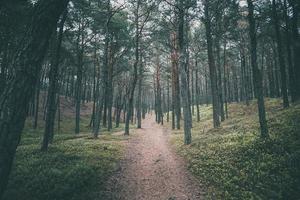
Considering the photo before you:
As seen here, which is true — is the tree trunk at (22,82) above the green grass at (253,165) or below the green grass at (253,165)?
above

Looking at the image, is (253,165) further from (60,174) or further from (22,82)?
(22,82)

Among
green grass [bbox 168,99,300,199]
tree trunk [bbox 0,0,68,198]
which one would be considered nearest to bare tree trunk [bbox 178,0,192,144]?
green grass [bbox 168,99,300,199]

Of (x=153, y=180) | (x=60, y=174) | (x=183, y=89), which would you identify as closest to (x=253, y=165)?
(x=153, y=180)

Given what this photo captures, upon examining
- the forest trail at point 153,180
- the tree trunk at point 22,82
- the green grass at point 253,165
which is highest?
the tree trunk at point 22,82

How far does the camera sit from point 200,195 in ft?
26.6

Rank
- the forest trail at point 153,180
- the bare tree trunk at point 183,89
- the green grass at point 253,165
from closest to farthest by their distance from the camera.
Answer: the green grass at point 253,165 → the forest trail at point 153,180 → the bare tree trunk at point 183,89

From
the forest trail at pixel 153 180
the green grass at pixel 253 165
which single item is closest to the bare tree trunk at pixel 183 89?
the forest trail at pixel 153 180

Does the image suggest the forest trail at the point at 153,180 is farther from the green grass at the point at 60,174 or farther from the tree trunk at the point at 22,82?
the tree trunk at the point at 22,82

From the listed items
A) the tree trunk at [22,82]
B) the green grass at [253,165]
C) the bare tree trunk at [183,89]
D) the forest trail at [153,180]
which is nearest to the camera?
the tree trunk at [22,82]

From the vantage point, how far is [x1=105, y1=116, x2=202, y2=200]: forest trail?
8.33 meters

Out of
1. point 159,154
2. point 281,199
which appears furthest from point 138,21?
point 281,199

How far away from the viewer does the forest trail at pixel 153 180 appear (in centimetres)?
833

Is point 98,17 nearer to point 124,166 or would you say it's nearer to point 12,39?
point 12,39

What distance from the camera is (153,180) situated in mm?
9773
